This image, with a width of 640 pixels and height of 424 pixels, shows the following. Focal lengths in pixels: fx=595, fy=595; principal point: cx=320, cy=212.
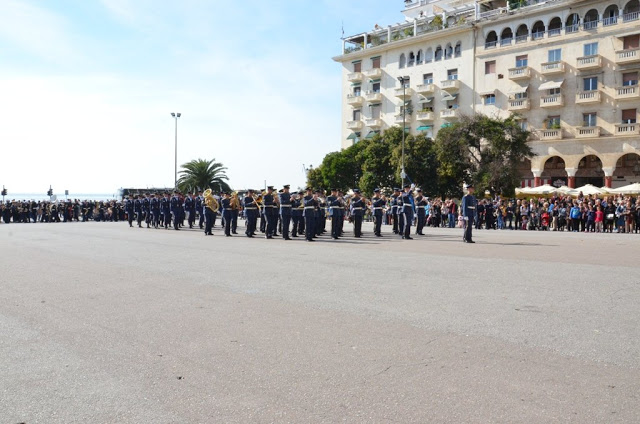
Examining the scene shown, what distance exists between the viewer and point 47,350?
6.03 meters

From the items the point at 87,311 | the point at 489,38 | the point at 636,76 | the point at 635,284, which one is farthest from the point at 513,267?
the point at 489,38

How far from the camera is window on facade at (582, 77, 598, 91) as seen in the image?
4975 centimetres

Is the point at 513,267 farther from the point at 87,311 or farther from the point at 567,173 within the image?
the point at 567,173

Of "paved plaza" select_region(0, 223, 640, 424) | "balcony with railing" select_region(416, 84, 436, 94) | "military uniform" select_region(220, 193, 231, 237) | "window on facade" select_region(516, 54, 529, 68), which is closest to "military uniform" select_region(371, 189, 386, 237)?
"military uniform" select_region(220, 193, 231, 237)

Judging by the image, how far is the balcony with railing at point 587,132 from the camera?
49.2 m

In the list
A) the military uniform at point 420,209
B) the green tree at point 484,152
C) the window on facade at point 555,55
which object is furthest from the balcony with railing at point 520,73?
the military uniform at point 420,209

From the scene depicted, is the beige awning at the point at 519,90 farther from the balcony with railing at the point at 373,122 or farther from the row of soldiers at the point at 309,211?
the row of soldiers at the point at 309,211

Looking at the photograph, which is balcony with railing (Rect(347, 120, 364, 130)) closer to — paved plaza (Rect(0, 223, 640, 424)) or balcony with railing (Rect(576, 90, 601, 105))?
balcony with railing (Rect(576, 90, 601, 105))

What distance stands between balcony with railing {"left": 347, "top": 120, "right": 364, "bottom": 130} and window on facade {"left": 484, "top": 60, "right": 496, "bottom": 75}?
54.3 feet

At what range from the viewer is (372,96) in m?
67.1

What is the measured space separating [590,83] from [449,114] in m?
13.4

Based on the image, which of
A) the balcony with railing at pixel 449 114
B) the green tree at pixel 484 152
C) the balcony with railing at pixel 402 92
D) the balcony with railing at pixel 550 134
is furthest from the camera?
the balcony with railing at pixel 402 92

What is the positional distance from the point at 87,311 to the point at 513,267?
8.01 meters

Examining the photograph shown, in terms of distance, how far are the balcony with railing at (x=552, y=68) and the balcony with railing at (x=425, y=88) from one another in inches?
467
